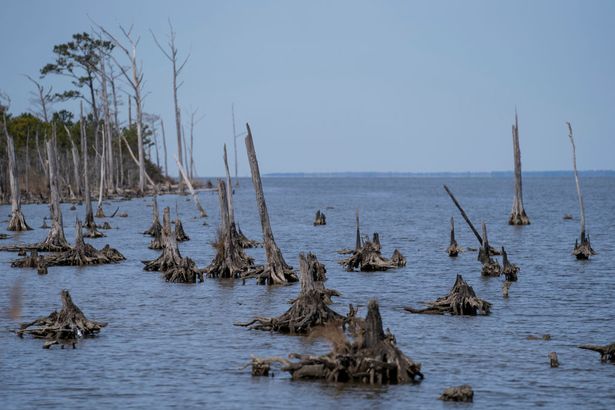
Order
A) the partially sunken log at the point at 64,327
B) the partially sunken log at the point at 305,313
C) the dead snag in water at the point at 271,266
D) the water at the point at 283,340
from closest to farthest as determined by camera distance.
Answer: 1. the water at the point at 283,340
2. the partially sunken log at the point at 64,327
3. the partially sunken log at the point at 305,313
4. the dead snag in water at the point at 271,266

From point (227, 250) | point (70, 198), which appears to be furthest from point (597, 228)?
point (70, 198)

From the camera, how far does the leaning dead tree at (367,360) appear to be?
15.1 metres

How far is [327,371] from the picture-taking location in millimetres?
15461

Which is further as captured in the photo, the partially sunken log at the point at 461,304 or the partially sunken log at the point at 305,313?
the partially sunken log at the point at 461,304

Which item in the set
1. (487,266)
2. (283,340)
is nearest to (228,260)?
(487,266)

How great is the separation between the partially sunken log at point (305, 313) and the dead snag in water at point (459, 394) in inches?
192

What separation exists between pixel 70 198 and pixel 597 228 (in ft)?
145

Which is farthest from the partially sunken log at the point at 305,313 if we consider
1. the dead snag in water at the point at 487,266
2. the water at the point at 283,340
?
the dead snag in water at the point at 487,266

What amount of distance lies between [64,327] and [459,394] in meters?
8.54

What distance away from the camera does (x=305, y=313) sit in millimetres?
19656

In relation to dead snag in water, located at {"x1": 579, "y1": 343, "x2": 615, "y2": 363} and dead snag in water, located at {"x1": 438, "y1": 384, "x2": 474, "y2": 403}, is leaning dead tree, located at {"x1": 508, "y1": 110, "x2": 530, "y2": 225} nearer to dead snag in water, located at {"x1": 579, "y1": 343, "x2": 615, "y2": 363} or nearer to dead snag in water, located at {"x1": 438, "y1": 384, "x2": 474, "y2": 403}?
dead snag in water, located at {"x1": 579, "y1": 343, "x2": 615, "y2": 363}

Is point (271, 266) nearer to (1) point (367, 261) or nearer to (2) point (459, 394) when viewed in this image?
(1) point (367, 261)

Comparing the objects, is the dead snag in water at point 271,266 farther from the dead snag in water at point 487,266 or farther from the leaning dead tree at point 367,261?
the dead snag in water at point 487,266

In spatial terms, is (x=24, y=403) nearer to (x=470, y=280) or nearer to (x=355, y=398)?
(x=355, y=398)
